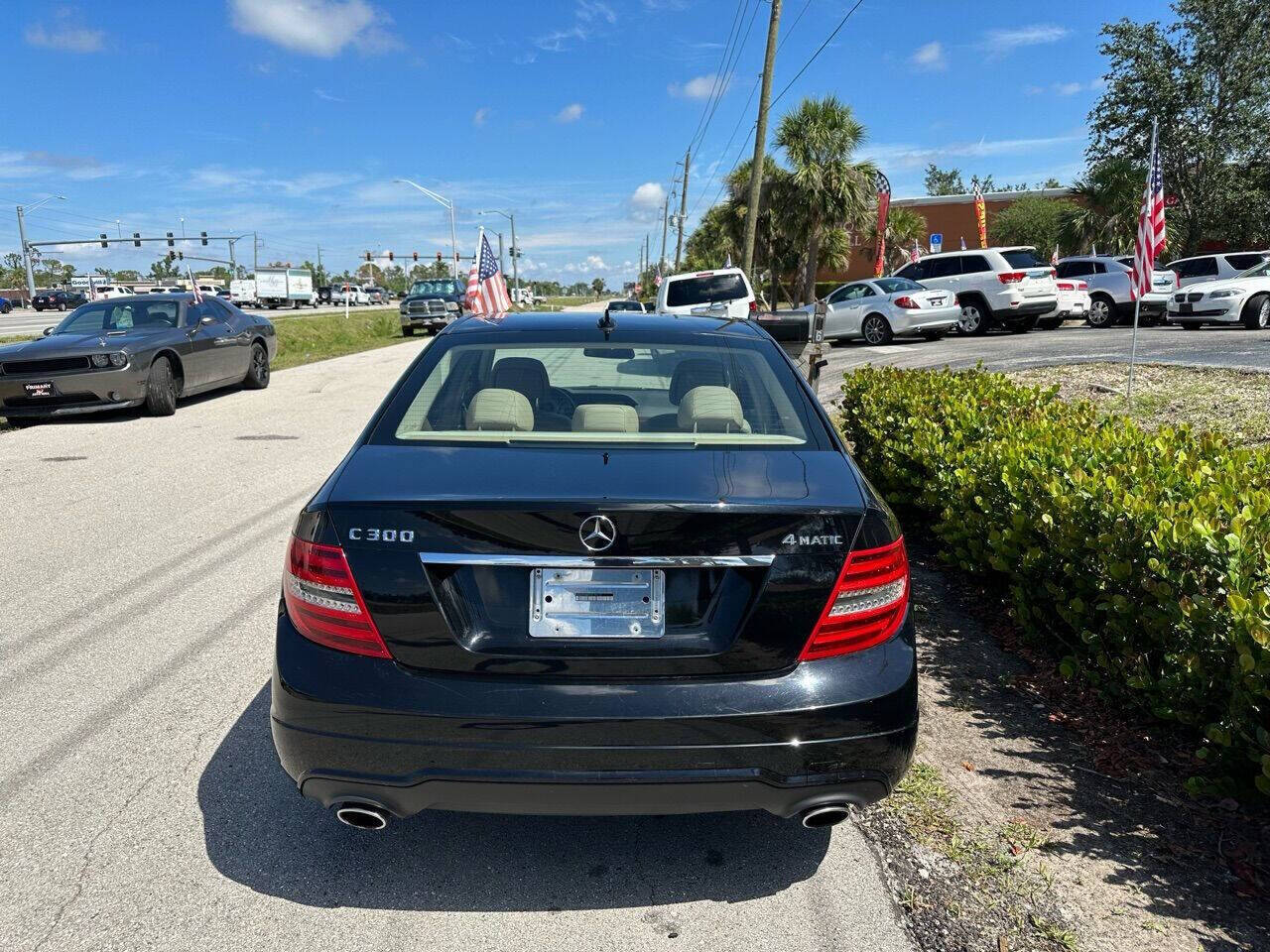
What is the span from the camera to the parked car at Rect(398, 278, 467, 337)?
1346 inches

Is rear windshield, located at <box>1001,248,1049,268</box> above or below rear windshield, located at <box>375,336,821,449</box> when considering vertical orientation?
above

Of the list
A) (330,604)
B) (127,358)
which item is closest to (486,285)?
(127,358)

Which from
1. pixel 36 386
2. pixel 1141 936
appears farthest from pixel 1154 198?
pixel 36 386

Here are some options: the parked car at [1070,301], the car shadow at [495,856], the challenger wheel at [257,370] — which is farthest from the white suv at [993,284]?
the car shadow at [495,856]

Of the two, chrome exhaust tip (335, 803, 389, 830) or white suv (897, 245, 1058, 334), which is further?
white suv (897, 245, 1058, 334)

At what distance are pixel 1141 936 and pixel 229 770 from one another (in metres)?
2.95

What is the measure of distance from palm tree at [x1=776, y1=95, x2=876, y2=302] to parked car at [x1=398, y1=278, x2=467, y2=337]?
13.7 meters

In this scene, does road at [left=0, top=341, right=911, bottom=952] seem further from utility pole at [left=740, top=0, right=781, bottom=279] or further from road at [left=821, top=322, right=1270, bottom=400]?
utility pole at [left=740, top=0, right=781, bottom=279]

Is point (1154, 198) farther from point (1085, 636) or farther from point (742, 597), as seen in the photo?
point (742, 597)

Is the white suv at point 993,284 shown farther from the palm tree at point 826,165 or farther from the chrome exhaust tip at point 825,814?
the chrome exhaust tip at point 825,814

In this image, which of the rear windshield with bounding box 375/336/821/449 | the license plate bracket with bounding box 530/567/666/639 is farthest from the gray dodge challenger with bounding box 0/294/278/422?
the license plate bracket with bounding box 530/567/666/639

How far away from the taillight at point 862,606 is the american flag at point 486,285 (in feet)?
60.3

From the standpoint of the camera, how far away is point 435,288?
36281 millimetres

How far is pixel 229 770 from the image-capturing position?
332cm
